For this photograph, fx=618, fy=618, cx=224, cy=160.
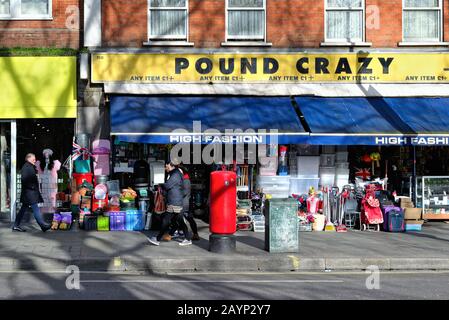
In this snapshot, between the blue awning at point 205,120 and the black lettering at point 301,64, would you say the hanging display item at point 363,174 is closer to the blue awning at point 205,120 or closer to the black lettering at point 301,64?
the blue awning at point 205,120

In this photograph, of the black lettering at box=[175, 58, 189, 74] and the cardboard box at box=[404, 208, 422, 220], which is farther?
the black lettering at box=[175, 58, 189, 74]

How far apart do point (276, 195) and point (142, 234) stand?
3832 millimetres

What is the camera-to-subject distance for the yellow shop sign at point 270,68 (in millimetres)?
15859

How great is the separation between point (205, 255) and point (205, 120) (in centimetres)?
479

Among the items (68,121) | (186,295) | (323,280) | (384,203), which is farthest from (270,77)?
(186,295)

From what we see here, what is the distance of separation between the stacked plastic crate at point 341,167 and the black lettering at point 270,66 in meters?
2.67

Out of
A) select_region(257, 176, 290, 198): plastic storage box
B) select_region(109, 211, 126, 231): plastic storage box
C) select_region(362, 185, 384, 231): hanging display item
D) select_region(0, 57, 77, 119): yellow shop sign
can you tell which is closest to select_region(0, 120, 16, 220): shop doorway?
select_region(0, 57, 77, 119): yellow shop sign

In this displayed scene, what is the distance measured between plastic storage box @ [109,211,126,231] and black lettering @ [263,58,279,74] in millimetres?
5250

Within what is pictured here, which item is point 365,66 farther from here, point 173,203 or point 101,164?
point 101,164

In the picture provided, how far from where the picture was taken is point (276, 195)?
15.8 m

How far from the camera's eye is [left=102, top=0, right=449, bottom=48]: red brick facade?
16.1 m

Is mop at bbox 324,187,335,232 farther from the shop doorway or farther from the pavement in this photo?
the shop doorway

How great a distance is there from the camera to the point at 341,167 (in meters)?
16.2

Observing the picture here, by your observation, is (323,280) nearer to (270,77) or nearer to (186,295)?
(186,295)
